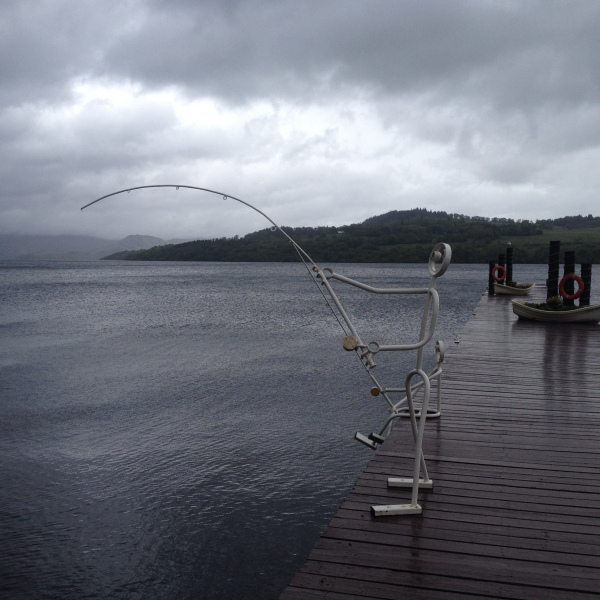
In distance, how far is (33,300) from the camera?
4128 cm

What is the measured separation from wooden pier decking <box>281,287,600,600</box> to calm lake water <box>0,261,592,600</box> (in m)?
2.38

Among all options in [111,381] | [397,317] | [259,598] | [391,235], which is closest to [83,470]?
[259,598]

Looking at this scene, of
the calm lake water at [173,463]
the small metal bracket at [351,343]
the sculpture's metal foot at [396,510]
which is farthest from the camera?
the calm lake water at [173,463]

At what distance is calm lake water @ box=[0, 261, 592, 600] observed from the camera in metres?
6.30

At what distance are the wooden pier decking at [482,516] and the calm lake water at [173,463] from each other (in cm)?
238

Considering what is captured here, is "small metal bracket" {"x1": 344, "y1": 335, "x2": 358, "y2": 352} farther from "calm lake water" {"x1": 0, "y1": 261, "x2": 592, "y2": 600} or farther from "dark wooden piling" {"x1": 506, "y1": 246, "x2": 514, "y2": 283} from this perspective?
"dark wooden piling" {"x1": 506, "y1": 246, "x2": 514, "y2": 283}

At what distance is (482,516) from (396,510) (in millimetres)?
532

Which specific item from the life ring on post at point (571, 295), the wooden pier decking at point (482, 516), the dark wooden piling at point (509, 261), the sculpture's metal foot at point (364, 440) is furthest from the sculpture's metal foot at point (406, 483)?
the dark wooden piling at point (509, 261)

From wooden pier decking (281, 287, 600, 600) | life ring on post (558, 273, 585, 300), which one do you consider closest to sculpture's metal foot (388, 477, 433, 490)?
wooden pier decking (281, 287, 600, 600)

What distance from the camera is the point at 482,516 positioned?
3.70 meters

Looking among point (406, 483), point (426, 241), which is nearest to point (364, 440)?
point (406, 483)

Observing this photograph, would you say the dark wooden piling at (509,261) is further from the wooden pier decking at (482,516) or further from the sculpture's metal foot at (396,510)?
the sculpture's metal foot at (396,510)

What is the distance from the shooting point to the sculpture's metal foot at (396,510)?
3.68 meters

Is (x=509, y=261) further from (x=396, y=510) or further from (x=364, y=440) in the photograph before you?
(x=396, y=510)
